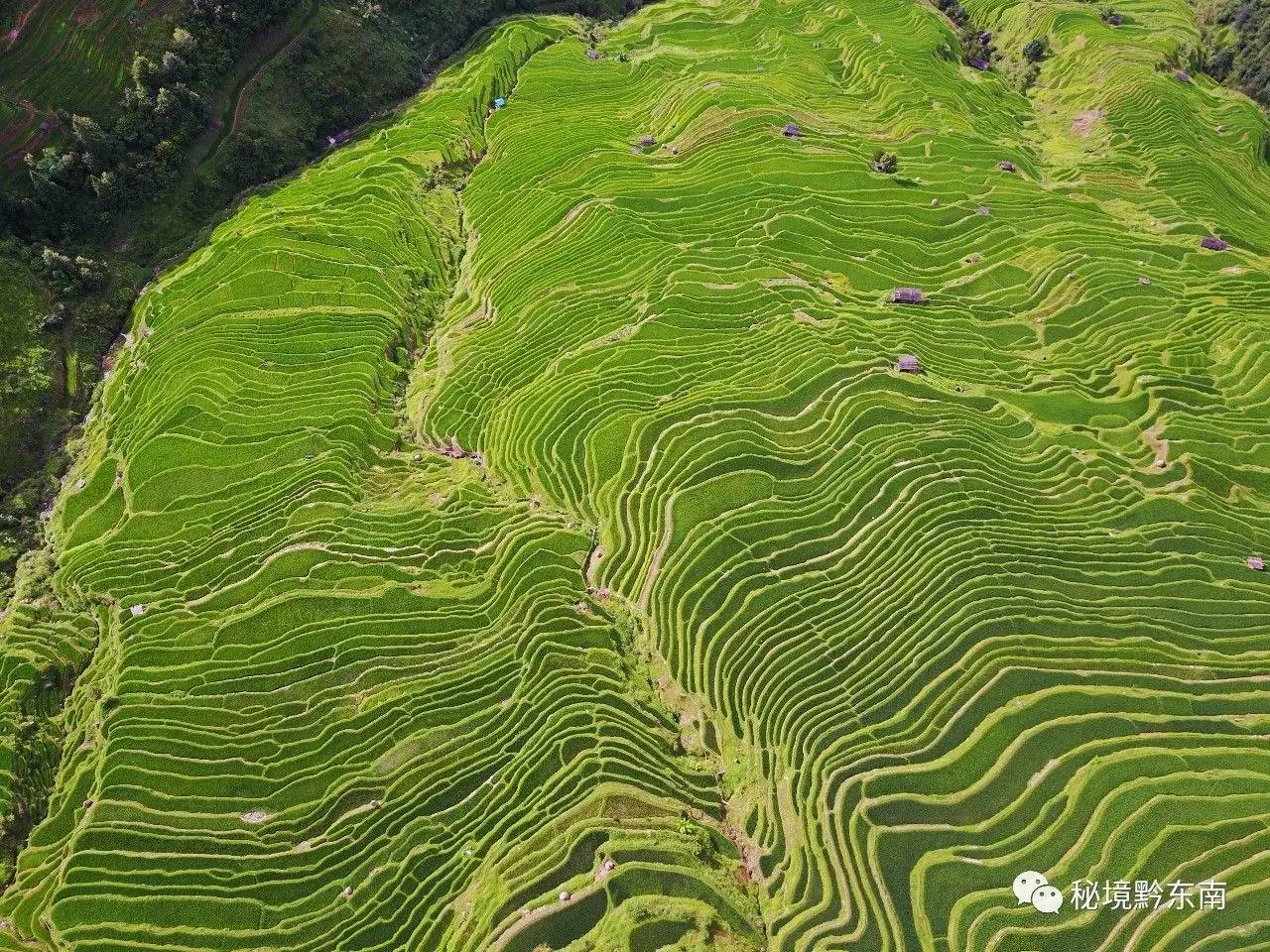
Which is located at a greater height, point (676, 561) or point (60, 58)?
point (60, 58)

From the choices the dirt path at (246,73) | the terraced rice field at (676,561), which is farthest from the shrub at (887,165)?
the dirt path at (246,73)

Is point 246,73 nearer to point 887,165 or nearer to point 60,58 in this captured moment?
point 60,58

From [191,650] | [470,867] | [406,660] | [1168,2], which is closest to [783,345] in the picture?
[406,660]

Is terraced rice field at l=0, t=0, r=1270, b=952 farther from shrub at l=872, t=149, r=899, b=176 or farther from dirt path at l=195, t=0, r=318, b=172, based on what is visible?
dirt path at l=195, t=0, r=318, b=172

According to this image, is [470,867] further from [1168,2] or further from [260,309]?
[1168,2]

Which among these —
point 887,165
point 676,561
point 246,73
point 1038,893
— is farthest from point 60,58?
point 1038,893

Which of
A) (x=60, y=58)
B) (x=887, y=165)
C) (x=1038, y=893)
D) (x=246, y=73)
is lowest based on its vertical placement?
(x=1038, y=893)

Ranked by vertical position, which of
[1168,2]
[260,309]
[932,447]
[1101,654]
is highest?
[1168,2]
